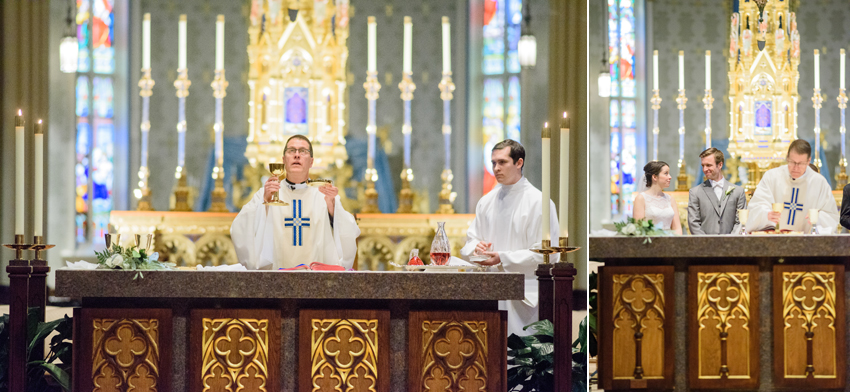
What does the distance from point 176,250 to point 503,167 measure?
4.59 m

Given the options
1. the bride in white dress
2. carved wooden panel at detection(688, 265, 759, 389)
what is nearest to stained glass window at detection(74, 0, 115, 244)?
the bride in white dress

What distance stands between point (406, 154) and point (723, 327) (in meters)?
5.46

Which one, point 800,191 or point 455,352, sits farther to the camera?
point 800,191

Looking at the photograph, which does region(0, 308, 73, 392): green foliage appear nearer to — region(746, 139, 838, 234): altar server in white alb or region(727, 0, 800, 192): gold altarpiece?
region(746, 139, 838, 234): altar server in white alb

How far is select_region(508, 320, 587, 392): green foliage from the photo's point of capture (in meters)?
3.23

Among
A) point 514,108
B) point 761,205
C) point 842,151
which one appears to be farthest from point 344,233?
point 514,108

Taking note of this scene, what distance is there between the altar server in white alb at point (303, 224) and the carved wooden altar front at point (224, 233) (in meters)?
3.41

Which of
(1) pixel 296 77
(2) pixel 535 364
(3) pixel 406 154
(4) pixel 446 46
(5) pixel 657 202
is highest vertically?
(4) pixel 446 46

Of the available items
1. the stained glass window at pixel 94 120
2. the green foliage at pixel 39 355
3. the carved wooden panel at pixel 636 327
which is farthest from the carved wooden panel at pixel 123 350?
the stained glass window at pixel 94 120

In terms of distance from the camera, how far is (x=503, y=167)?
14.0 ft

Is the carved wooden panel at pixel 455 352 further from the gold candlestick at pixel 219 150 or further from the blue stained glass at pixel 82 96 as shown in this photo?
the blue stained glass at pixel 82 96

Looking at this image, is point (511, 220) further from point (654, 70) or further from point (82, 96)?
point (82, 96)

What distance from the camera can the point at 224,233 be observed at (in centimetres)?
779

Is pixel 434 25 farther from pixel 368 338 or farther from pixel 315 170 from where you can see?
pixel 368 338
